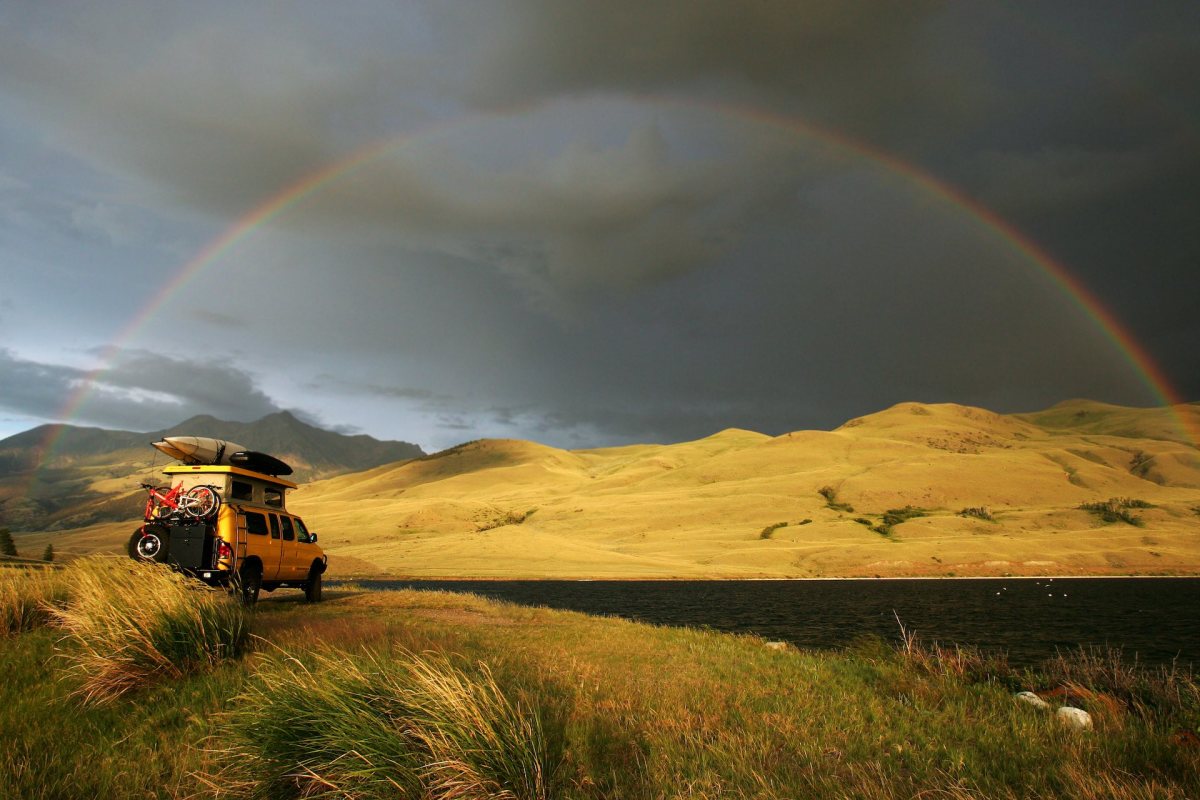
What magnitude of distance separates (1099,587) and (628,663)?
62.9 metres

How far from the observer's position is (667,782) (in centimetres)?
611

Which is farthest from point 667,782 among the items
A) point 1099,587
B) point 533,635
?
point 1099,587

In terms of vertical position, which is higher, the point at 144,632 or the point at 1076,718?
the point at 144,632


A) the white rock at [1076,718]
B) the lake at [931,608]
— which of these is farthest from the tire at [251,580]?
the lake at [931,608]

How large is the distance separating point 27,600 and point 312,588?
10936mm

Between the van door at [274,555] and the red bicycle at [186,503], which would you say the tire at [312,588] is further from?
the red bicycle at [186,503]

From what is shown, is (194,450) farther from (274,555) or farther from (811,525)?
(811,525)

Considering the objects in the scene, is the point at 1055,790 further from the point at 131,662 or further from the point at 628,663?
the point at 131,662

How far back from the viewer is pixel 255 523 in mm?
20328

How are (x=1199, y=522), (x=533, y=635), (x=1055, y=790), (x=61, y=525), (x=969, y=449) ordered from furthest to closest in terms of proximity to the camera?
(x=61, y=525)
(x=969, y=449)
(x=1199, y=522)
(x=533, y=635)
(x=1055, y=790)

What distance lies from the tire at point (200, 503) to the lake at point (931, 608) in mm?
20781

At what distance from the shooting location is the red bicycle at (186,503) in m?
18.7

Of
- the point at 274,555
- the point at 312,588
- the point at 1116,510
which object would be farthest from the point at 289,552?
the point at 1116,510

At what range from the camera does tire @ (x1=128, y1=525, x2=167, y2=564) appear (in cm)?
1780
